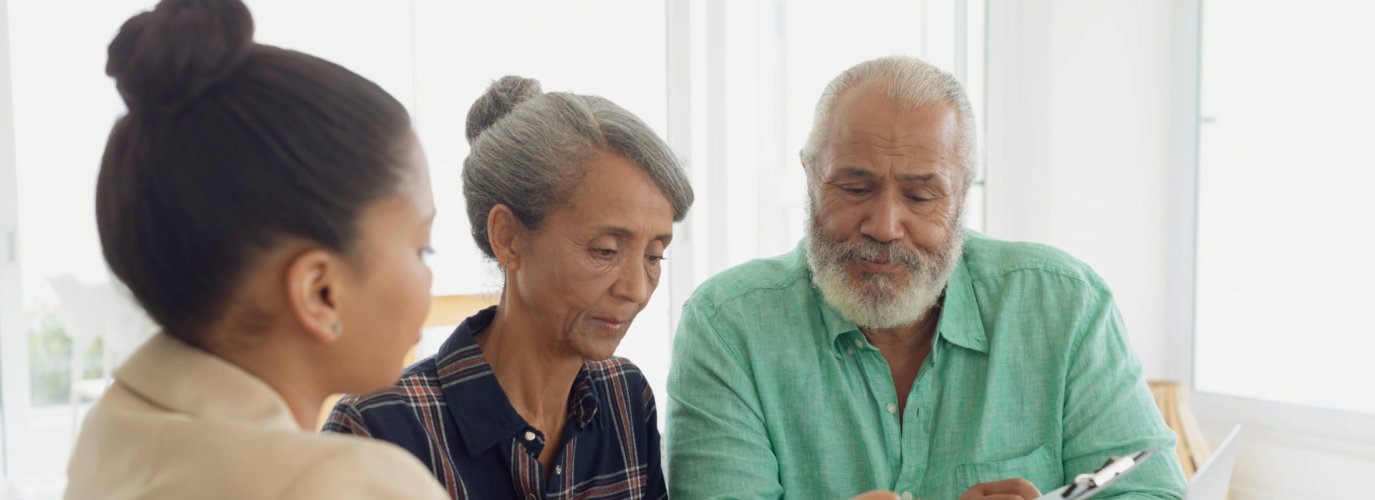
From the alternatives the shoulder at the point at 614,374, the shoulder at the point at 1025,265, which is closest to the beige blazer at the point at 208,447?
the shoulder at the point at 614,374

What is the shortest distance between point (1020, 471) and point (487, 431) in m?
0.86

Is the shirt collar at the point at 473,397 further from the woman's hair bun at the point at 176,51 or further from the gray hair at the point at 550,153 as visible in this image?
the woman's hair bun at the point at 176,51

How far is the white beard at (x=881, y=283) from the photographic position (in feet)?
5.52

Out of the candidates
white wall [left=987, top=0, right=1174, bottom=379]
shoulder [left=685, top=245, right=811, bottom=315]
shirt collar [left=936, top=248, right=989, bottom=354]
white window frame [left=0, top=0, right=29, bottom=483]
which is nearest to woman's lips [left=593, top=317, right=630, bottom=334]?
shoulder [left=685, top=245, right=811, bottom=315]

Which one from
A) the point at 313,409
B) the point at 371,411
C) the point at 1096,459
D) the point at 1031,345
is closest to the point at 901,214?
the point at 1031,345

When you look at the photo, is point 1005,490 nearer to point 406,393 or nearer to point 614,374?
point 614,374

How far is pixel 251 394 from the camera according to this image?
75cm

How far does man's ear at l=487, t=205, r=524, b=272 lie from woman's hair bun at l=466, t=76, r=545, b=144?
0.47 ft

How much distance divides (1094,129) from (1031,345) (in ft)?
7.20

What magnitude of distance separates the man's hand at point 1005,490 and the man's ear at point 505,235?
0.71m

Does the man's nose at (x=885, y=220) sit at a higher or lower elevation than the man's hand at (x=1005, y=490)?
higher

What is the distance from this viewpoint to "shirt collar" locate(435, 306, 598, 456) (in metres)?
1.31

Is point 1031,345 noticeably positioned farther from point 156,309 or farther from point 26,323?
point 26,323

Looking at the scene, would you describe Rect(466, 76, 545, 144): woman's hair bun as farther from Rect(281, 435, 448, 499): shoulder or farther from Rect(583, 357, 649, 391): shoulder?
Rect(281, 435, 448, 499): shoulder
